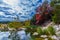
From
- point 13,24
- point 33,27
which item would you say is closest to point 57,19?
point 33,27

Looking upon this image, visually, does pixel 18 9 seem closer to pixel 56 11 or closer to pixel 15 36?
pixel 15 36

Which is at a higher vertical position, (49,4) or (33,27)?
(49,4)

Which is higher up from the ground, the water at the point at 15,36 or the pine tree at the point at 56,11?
the pine tree at the point at 56,11

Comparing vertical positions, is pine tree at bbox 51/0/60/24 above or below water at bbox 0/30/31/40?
above

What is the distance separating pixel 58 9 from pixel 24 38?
25.1 inches

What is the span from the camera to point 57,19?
432cm

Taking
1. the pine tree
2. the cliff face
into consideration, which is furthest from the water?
the pine tree

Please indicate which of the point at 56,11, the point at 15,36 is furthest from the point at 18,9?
the point at 56,11

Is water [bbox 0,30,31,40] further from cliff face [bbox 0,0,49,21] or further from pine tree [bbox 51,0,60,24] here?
pine tree [bbox 51,0,60,24]

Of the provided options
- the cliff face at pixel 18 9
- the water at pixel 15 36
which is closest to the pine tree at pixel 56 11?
the cliff face at pixel 18 9

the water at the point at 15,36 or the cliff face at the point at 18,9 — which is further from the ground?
the cliff face at the point at 18,9

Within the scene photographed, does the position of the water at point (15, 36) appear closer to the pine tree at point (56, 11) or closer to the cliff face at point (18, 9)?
the cliff face at point (18, 9)

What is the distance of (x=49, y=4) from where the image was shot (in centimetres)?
434

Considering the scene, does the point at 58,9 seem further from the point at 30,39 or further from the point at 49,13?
the point at 30,39
